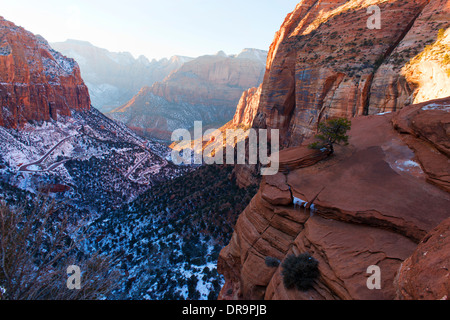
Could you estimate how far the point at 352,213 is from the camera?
8.38 metres

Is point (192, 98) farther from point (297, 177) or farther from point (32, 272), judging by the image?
point (32, 272)

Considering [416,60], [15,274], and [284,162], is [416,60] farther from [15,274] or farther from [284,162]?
[15,274]

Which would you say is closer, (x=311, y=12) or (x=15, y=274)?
(x=15, y=274)

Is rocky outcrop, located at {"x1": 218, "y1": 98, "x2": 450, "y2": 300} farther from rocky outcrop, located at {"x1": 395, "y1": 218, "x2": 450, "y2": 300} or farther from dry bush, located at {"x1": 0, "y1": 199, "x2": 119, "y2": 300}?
dry bush, located at {"x1": 0, "y1": 199, "x2": 119, "y2": 300}

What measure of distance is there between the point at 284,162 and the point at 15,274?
13.1m

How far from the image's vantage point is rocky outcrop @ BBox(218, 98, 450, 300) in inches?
270

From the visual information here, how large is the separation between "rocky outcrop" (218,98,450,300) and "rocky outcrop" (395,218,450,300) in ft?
0.27

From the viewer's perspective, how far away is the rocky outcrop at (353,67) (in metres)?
17.7

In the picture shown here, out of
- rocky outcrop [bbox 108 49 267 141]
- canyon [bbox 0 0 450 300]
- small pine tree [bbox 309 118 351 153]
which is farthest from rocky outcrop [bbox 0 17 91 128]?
rocky outcrop [bbox 108 49 267 141]

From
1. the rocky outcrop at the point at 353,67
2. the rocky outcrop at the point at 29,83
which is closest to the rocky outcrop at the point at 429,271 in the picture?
the rocky outcrop at the point at 353,67

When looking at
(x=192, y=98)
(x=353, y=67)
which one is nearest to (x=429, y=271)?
(x=353, y=67)

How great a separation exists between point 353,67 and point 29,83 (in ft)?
212

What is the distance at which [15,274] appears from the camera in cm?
809
